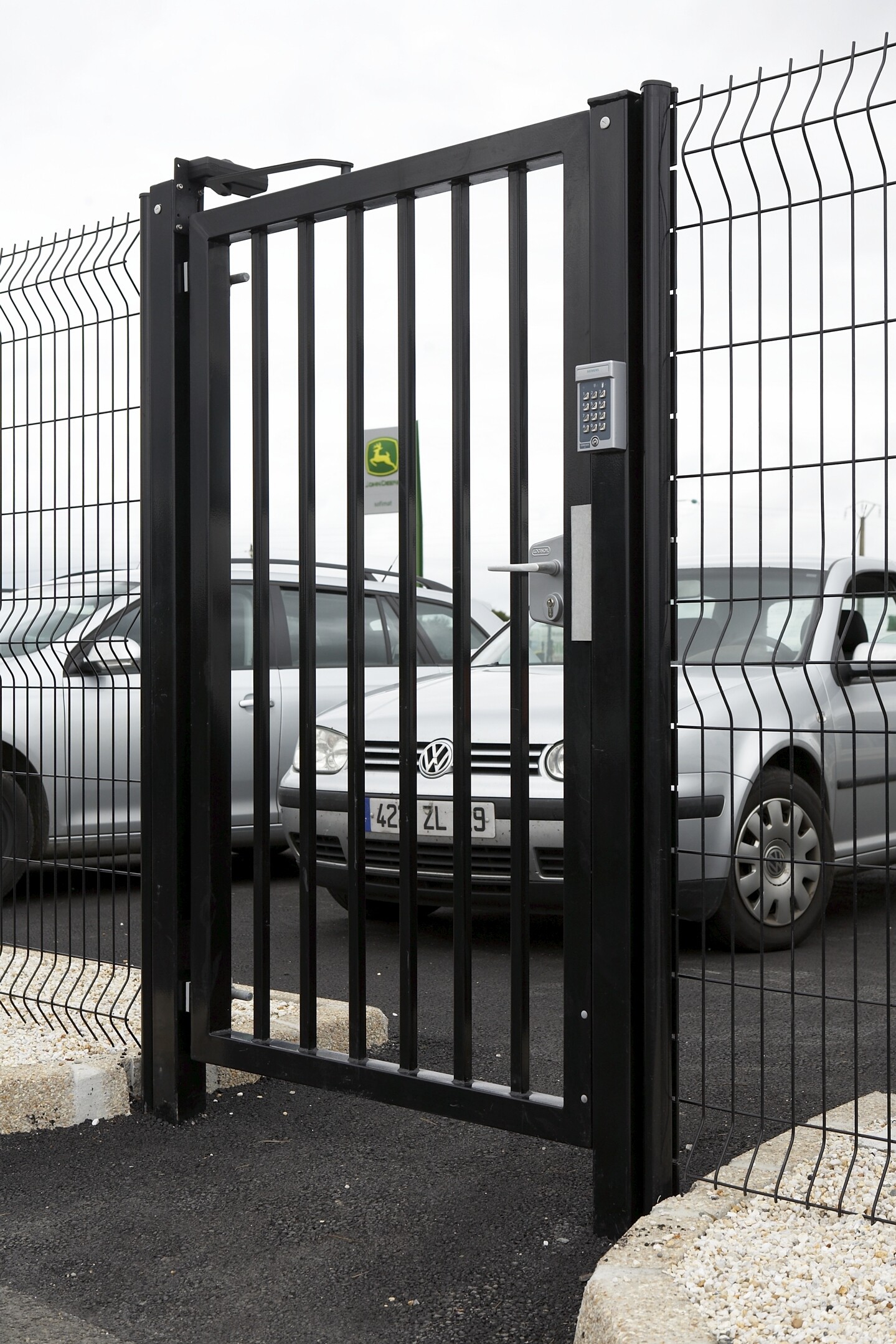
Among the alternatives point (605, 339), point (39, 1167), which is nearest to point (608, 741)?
point (605, 339)

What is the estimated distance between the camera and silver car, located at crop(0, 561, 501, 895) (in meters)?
3.81

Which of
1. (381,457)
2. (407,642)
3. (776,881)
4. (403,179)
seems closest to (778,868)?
(776,881)

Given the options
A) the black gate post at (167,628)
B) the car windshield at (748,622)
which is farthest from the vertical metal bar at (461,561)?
the car windshield at (748,622)

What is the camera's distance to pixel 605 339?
8.91 ft

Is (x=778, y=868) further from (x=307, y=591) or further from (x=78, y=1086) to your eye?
(x=78, y=1086)

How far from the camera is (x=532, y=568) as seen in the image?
2871 mm

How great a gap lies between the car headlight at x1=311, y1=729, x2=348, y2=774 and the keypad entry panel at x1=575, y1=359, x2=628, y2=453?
10.6 feet

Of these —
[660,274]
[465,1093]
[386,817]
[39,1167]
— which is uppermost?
[660,274]

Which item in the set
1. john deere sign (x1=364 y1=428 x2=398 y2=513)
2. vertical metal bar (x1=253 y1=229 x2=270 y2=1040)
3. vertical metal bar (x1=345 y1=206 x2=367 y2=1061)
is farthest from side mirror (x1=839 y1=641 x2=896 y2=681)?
john deere sign (x1=364 y1=428 x2=398 y2=513)

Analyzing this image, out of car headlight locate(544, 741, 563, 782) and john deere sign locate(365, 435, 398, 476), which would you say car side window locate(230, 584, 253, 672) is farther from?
car headlight locate(544, 741, 563, 782)

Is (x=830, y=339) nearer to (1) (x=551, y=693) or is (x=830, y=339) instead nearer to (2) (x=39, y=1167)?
(2) (x=39, y=1167)

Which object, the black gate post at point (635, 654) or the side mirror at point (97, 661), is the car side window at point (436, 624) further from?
the black gate post at point (635, 654)

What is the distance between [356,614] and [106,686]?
3.48 ft

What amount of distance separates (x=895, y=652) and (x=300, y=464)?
216cm
